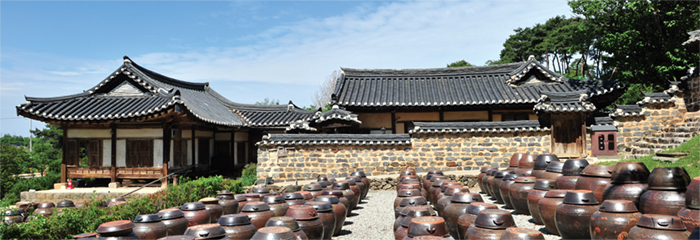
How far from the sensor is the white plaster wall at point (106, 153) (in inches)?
520

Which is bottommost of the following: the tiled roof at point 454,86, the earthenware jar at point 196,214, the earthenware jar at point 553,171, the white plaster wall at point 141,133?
the earthenware jar at point 196,214

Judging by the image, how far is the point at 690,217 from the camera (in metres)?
3.61

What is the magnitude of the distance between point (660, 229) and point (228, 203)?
5514 millimetres

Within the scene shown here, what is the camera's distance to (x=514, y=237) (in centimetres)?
347

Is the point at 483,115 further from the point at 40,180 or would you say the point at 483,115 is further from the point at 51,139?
the point at 51,139

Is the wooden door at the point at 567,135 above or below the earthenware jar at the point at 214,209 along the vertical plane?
above

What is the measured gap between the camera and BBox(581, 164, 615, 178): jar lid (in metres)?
5.52

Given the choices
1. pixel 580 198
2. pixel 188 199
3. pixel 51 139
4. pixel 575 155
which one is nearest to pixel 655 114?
pixel 575 155

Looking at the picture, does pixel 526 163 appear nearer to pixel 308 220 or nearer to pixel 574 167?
pixel 574 167

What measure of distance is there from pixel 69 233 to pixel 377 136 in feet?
30.1

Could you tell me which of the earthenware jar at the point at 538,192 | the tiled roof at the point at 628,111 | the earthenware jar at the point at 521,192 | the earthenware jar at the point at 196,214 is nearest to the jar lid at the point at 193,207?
the earthenware jar at the point at 196,214

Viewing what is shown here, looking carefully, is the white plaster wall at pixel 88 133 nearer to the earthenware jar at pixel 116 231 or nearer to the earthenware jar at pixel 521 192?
the earthenware jar at pixel 116 231

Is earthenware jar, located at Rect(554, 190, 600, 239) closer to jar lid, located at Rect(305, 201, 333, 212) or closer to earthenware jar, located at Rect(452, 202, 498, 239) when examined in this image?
earthenware jar, located at Rect(452, 202, 498, 239)

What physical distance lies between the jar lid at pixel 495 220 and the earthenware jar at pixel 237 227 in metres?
2.34
